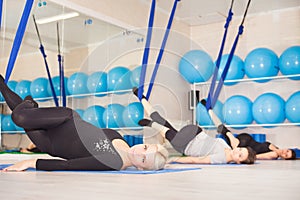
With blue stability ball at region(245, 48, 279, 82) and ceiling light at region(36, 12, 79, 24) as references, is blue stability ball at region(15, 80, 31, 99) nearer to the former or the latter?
ceiling light at region(36, 12, 79, 24)

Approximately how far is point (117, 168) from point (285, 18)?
4706 mm

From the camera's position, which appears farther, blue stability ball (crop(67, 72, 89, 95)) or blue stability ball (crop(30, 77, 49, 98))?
blue stability ball (crop(67, 72, 89, 95))

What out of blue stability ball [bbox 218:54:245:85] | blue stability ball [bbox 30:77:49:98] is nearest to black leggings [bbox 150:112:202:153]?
blue stability ball [bbox 30:77:49:98]

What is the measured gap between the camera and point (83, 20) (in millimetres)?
5234

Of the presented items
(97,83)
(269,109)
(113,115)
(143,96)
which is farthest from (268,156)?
(97,83)

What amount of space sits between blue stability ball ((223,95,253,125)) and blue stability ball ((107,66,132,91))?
1512 millimetres

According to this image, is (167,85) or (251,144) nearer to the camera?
(251,144)

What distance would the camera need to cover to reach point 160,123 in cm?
426

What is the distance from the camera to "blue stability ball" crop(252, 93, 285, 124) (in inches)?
210

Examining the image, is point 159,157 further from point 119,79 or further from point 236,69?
point 236,69

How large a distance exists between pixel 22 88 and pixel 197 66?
9.46 feet

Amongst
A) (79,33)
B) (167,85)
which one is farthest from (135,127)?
(167,85)

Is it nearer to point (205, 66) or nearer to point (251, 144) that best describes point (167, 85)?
point (205, 66)

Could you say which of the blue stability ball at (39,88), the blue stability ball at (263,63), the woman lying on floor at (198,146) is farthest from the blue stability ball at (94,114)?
the blue stability ball at (263,63)
